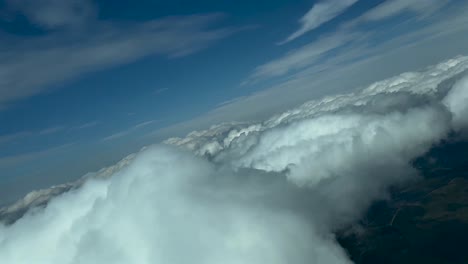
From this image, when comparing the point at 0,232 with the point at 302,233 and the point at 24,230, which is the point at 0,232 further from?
the point at 302,233

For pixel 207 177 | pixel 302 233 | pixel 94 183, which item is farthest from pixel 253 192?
pixel 94 183

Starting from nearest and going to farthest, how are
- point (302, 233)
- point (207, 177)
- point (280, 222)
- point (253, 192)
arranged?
point (280, 222), point (302, 233), point (207, 177), point (253, 192)

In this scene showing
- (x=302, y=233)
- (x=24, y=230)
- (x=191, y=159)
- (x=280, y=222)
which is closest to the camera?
(x=24, y=230)

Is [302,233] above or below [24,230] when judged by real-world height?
below

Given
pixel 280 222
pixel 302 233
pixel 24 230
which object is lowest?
pixel 302 233

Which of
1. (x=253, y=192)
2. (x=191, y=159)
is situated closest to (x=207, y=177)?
(x=191, y=159)

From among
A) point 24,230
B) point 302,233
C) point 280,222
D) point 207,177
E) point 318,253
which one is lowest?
point 318,253

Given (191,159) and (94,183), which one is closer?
(94,183)

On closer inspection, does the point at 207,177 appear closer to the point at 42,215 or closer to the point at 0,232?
the point at 42,215

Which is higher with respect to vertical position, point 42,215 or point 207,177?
point 42,215
